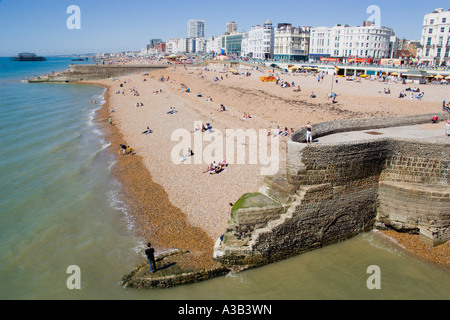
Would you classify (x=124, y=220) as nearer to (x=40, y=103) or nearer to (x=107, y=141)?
(x=107, y=141)

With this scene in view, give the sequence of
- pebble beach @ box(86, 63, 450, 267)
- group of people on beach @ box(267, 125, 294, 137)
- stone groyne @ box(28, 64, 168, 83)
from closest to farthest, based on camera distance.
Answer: pebble beach @ box(86, 63, 450, 267) → group of people on beach @ box(267, 125, 294, 137) → stone groyne @ box(28, 64, 168, 83)

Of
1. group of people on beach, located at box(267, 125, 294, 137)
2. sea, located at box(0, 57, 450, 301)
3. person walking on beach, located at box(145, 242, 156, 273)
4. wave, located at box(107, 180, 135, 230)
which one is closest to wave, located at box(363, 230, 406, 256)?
sea, located at box(0, 57, 450, 301)

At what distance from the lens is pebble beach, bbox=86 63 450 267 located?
12.6 metres

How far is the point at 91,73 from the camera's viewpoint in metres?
80.4

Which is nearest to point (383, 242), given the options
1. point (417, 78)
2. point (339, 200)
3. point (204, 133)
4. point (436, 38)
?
point (339, 200)

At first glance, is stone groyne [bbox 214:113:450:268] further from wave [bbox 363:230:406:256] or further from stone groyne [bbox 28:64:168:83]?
stone groyne [bbox 28:64:168:83]

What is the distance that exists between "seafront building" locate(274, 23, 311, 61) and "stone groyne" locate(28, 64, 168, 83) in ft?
103

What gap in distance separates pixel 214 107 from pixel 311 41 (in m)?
52.7

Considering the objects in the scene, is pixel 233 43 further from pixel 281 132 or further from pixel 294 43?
pixel 281 132

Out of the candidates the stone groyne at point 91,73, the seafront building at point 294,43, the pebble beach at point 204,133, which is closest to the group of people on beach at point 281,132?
the pebble beach at point 204,133

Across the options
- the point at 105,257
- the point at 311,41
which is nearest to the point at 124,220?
the point at 105,257

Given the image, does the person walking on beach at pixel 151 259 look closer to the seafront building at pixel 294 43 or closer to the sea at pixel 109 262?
the sea at pixel 109 262

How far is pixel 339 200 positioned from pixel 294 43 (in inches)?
2992
